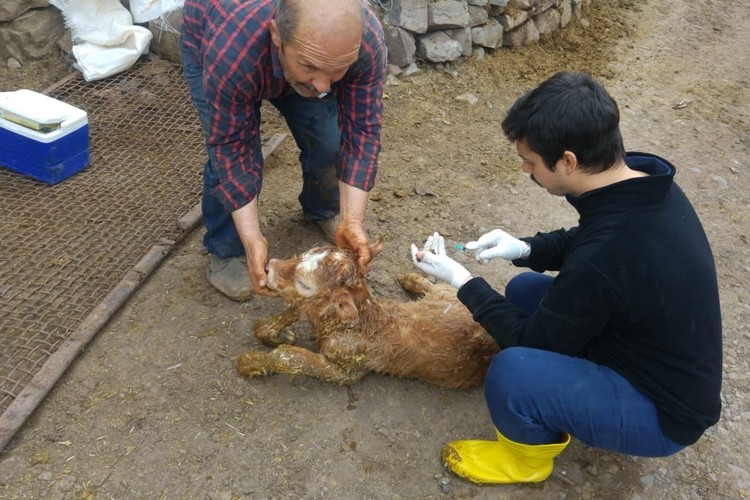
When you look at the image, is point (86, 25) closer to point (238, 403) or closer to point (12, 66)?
point (12, 66)

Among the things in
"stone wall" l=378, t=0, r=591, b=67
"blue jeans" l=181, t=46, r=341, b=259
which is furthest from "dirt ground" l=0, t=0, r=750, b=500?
"stone wall" l=378, t=0, r=591, b=67

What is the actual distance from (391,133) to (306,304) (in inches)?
119

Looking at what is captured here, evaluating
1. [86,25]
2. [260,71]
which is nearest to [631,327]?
[260,71]

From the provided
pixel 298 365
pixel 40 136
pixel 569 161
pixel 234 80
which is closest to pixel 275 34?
pixel 234 80

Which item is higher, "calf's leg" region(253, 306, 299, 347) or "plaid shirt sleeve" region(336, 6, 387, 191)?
"plaid shirt sleeve" region(336, 6, 387, 191)

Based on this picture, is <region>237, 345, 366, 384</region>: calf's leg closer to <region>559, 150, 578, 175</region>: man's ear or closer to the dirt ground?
the dirt ground

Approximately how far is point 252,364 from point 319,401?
441mm

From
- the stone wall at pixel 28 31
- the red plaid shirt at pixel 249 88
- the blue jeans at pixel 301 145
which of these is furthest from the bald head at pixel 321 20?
the stone wall at pixel 28 31

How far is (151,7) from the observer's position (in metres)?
6.53

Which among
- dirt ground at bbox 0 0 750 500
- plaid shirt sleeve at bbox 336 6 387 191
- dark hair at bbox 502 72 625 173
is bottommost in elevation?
dirt ground at bbox 0 0 750 500

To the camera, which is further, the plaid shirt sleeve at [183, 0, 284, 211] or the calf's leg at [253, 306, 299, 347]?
the calf's leg at [253, 306, 299, 347]

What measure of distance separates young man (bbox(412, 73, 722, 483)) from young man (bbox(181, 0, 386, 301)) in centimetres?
86

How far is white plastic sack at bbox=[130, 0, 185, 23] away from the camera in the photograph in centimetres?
650

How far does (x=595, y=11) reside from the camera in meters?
8.45
